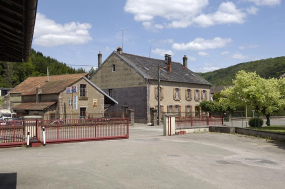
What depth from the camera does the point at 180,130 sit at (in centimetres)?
2117

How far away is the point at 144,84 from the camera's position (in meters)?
37.8

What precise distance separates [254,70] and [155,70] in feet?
343

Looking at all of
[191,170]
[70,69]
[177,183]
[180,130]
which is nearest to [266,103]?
[180,130]

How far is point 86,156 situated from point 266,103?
→ 19381mm

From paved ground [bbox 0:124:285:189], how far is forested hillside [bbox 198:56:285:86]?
106262mm

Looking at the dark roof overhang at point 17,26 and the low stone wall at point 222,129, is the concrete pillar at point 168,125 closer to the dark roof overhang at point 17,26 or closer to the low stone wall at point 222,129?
the low stone wall at point 222,129

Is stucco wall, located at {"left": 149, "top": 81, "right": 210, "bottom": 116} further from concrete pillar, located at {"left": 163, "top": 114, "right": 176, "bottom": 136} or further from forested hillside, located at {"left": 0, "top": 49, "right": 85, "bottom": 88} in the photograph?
forested hillside, located at {"left": 0, "top": 49, "right": 85, "bottom": 88}

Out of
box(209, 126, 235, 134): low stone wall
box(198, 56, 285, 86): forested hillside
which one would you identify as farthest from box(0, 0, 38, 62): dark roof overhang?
Answer: box(198, 56, 285, 86): forested hillside

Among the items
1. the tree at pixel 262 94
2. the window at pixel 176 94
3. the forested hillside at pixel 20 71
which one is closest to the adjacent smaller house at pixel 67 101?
the window at pixel 176 94

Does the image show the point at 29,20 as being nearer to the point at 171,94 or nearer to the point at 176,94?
the point at 171,94

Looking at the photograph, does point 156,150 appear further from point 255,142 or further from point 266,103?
point 266,103

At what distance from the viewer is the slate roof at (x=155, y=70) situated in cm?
3941

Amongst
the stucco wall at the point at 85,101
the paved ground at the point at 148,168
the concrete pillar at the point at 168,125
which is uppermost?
the stucco wall at the point at 85,101

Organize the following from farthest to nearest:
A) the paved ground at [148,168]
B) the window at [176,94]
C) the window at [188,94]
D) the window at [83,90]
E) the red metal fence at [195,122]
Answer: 1. the window at [188,94]
2. the window at [176,94]
3. the window at [83,90]
4. the red metal fence at [195,122]
5. the paved ground at [148,168]
